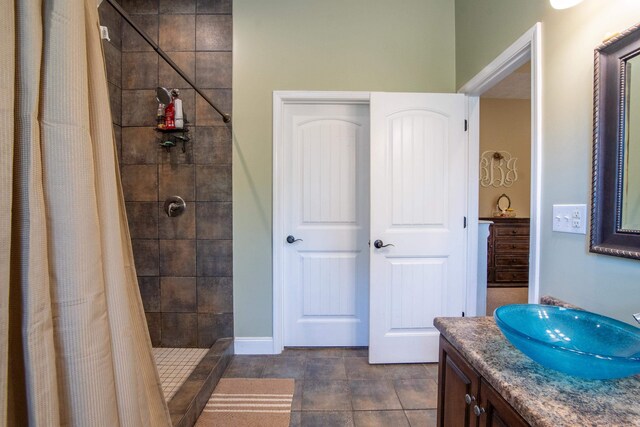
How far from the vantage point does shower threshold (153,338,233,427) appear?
1.45 metres

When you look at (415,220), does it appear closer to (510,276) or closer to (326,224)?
(326,224)

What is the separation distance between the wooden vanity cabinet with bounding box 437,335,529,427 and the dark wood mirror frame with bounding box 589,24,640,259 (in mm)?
662

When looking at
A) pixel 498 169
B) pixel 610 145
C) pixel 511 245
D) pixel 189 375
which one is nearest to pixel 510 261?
pixel 511 245

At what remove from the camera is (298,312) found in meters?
2.28

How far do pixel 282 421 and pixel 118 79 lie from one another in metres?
2.59

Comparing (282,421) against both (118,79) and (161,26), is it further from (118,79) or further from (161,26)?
(161,26)

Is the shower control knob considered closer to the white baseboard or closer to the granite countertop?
the white baseboard

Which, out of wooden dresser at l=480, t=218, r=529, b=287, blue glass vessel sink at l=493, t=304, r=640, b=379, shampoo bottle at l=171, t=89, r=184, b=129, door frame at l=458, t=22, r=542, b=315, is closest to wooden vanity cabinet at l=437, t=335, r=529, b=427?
blue glass vessel sink at l=493, t=304, r=640, b=379

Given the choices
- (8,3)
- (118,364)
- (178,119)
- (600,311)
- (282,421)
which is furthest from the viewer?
(178,119)

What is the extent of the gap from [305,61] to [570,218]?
1.94 m

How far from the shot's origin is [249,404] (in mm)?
1662

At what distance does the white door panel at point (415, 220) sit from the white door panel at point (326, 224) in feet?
0.80

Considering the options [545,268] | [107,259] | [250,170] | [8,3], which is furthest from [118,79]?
[545,268]

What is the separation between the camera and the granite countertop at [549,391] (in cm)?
59
